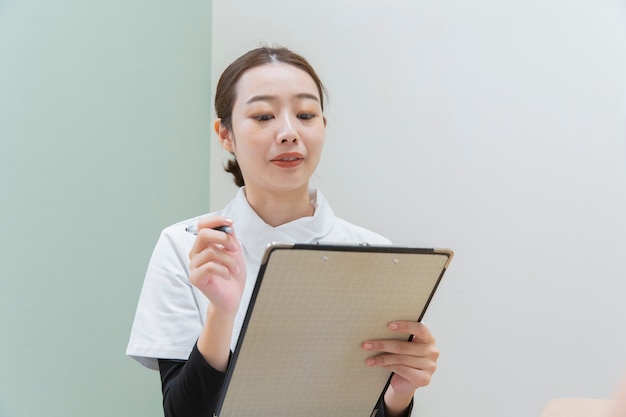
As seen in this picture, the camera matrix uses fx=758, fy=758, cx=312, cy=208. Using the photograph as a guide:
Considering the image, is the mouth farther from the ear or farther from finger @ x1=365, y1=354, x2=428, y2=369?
finger @ x1=365, y1=354, x2=428, y2=369

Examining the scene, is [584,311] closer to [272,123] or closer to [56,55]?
[272,123]

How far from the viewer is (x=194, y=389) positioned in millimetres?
963

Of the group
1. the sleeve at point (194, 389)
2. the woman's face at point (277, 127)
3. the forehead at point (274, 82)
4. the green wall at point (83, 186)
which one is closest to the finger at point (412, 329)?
the sleeve at point (194, 389)

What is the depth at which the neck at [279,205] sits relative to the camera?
3.96ft

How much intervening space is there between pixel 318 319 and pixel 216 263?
0.44ft

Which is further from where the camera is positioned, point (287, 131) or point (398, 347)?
point (287, 131)

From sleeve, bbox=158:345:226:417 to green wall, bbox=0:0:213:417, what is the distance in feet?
1.63

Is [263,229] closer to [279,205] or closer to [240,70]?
[279,205]

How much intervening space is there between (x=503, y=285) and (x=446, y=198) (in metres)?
0.23

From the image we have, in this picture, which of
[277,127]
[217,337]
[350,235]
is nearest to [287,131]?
[277,127]

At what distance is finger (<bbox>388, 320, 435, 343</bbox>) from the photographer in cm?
90

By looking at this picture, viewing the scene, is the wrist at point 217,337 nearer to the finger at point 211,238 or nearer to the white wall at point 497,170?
the finger at point 211,238

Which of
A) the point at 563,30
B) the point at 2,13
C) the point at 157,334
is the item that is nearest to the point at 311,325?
the point at 157,334

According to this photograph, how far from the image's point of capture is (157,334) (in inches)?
43.3
